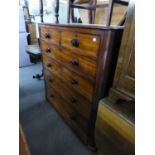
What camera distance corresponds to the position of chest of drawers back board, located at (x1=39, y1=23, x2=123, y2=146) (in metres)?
0.90

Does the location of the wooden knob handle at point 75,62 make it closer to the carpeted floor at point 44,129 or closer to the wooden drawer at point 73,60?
the wooden drawer at point 73,60

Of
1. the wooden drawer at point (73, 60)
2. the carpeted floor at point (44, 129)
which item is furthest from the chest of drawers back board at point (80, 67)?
the carpeted floor at point (44, 129)

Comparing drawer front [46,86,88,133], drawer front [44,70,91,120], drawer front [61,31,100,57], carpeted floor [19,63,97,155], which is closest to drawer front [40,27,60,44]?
drawer front [61,31,100,57]

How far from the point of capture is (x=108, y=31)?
0.81m

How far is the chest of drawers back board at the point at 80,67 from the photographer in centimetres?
90

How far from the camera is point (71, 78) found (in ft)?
4.35

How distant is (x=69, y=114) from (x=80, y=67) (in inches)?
26.1

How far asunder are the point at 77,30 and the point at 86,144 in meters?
1.12

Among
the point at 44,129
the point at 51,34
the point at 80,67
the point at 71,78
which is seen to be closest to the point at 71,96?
the point at 71,78

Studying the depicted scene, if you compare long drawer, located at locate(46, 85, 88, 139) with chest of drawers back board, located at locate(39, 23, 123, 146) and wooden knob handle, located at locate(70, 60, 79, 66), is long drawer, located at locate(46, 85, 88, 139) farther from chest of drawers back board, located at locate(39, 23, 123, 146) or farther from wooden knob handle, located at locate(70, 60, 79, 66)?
wooden knob handle, located at locate(70, 60, 79, 66)
